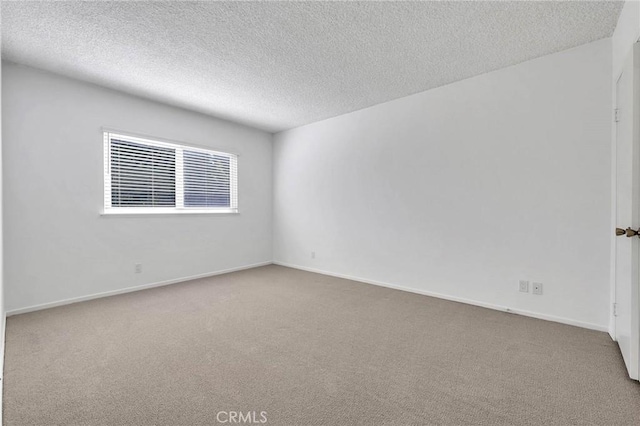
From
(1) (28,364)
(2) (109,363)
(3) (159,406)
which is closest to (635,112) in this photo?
(3) (159,406)

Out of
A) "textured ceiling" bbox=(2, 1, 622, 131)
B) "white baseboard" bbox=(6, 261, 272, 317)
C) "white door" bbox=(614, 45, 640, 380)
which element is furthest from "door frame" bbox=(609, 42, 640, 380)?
"white baseboard" bbox=(6, 261, 272, 317)

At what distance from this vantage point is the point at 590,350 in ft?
7.19

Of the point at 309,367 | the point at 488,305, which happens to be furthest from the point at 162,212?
the point at 488,305

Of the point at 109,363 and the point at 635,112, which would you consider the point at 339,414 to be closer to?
the point at 109,363

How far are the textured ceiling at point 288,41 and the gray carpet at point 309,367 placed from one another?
99.9 inches

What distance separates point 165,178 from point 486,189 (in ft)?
13.8

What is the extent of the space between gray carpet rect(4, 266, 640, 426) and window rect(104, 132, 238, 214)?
1425 mm

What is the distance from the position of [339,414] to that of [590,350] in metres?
2.05

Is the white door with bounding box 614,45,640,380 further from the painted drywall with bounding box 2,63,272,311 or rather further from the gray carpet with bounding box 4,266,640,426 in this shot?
the painted drywall with bounding box 2,63,272,311

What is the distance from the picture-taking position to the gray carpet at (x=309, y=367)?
1531mm

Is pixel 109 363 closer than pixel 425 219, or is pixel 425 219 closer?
pixel 109 363

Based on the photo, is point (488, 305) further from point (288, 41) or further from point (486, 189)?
point (288, 41)

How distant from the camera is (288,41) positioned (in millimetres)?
2557

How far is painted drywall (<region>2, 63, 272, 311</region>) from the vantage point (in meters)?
2.96
